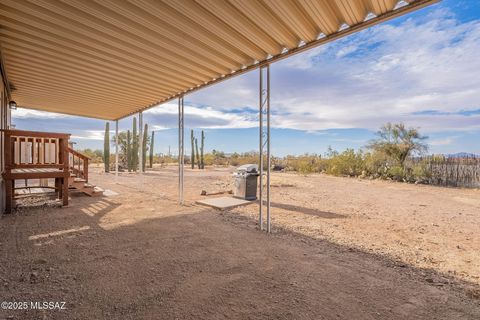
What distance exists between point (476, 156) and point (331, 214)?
1135 centimetres

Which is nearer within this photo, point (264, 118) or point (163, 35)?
point (163, 35)

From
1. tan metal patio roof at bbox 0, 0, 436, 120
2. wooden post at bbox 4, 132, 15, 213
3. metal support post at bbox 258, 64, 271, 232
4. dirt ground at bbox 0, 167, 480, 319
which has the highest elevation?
tan metal patio roof at bbox 0, 0, 436, 120

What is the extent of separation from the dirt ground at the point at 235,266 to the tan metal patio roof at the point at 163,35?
9.12 ft

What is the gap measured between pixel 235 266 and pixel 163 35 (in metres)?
3.12

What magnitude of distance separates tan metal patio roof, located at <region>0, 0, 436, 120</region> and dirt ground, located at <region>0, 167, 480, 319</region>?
9.12 ft

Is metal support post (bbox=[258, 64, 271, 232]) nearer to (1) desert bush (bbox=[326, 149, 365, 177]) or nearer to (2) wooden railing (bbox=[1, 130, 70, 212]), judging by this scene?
(2) wooden railing (bbox=[1, 130, 70, 212])

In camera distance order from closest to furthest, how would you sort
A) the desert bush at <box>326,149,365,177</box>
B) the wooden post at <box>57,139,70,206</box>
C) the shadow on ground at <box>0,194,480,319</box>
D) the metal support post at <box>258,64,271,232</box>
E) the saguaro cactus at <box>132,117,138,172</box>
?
the shadow on ground at <box>0,194,480,319</box>, the metal support post at <box>258,64,271,232</box>, the wooden post at <box>57,139,70,206</box>, the desert bush at <box>326,149,365,177</box>, the saguaro cactus at <box>132,117,138,172</box>

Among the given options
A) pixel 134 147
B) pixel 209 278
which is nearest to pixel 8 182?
pixel 209 278

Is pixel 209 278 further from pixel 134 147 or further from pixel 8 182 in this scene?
pixel 134 147

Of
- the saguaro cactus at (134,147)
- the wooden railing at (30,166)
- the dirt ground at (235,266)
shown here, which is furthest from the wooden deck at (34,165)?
the saguaro cactus at (134,147)

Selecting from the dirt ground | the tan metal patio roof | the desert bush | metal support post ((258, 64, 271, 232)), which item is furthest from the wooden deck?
the desert bush

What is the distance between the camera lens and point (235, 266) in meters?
2.59

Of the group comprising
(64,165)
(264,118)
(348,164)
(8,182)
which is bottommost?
(8,182)

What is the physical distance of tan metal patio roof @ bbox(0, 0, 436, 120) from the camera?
255cm
